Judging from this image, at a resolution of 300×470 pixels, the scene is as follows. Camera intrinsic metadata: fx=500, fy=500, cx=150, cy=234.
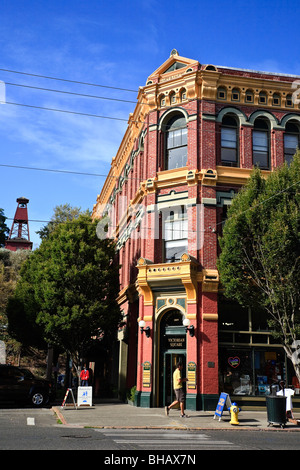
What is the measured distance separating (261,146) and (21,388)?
15191mm

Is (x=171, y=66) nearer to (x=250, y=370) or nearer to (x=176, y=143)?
(x=176, y=143)

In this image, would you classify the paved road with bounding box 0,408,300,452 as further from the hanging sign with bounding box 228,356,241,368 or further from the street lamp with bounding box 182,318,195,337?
the hanging sign with bounding box 228,356,241,368

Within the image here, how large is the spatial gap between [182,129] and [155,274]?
7.13 m

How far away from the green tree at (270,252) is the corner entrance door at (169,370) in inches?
142

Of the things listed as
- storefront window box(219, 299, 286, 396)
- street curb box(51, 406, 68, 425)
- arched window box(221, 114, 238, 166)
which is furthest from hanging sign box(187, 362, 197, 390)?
arched window box(221, 114, 238, 166)

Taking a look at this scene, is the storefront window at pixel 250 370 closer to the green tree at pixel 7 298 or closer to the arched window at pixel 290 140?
the arched window at pixel 290 140

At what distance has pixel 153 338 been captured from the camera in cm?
2166

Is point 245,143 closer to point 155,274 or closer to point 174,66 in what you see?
point 174,66

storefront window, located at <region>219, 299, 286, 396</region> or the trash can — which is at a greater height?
storefront window, located at <region>219, 299, 286, 396</region>

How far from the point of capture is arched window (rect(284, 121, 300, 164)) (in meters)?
23.8

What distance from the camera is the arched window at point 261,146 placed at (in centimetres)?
2350

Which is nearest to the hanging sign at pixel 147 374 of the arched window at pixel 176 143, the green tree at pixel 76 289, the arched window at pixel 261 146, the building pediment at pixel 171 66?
the green tree at pixel 76 289

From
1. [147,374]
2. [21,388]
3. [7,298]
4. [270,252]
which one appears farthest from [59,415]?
[7,298]

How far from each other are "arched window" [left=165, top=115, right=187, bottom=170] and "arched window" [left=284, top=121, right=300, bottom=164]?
4856 mm
